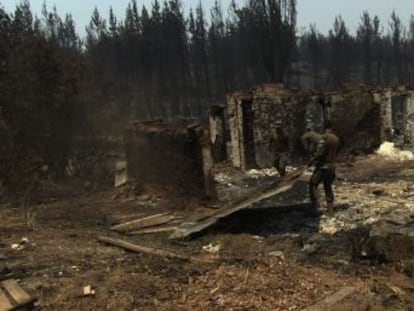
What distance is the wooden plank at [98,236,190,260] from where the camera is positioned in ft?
25.8

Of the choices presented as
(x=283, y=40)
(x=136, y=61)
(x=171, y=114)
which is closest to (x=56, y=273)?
(x=283, y=40)

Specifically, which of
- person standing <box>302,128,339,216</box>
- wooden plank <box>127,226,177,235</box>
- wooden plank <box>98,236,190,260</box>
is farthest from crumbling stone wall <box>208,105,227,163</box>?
wooden plank <box>98,236,190,260</box>

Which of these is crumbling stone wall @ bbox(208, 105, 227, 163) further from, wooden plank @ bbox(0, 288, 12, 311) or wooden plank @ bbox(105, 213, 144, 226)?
wooden plank @ bbox(0, 288, 12, 311)

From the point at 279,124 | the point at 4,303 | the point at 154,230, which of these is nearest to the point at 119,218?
the point at 154,230

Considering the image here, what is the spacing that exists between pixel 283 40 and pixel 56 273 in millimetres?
29976

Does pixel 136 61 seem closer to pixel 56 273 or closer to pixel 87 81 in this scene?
pixel 87 81

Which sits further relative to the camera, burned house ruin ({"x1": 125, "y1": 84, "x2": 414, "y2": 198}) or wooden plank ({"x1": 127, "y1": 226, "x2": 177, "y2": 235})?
burned house ruin ({"x1": 125, "y1": 84, "x2": 414, "y2": 198})

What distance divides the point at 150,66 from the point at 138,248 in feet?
133

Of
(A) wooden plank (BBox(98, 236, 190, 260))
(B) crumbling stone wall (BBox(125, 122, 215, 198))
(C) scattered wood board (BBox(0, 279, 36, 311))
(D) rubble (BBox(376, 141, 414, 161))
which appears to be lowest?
(D) rubble (BBox(376, 141, 414, 161))

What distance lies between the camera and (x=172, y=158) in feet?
42.4

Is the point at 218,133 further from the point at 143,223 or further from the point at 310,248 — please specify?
the point at 310,248

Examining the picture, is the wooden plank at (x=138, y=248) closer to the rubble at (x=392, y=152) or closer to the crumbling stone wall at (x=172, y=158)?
the crumbling stone wall at (x=172, y=158)

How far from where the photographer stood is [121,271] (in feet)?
23.1

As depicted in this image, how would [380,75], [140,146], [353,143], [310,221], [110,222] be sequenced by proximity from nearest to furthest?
1. [310,221]
2. [110,222]
3. [140,146]
4. [353,143]
5. [380,75]
